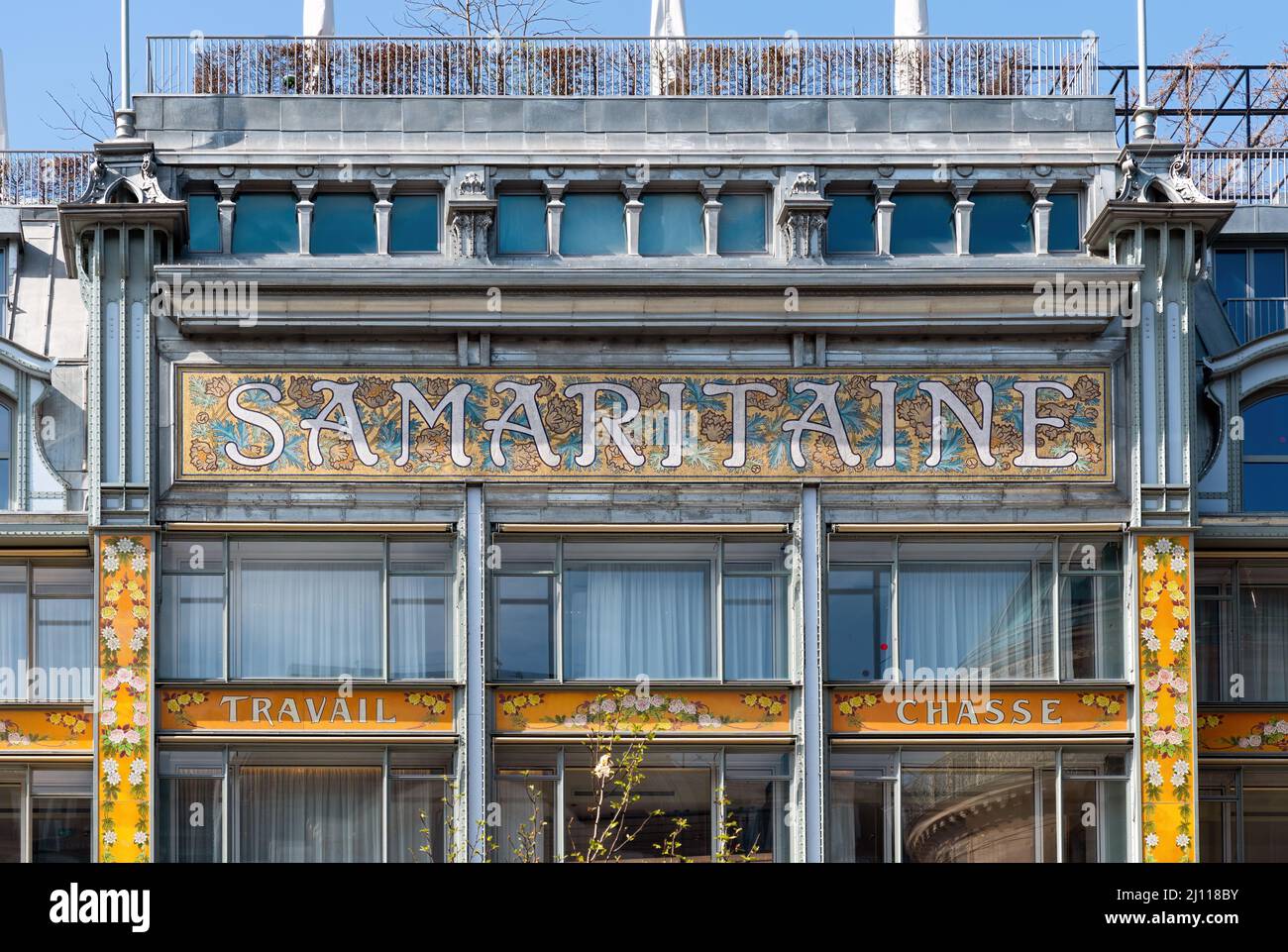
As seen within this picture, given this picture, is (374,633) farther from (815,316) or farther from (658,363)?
(815,316)

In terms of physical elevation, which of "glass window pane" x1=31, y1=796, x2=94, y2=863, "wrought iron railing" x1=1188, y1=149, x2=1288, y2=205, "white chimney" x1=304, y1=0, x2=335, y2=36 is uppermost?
"white chimney" x1=304, y1=0, x2=335, y2=36

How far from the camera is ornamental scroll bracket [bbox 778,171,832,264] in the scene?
28844 millimetres

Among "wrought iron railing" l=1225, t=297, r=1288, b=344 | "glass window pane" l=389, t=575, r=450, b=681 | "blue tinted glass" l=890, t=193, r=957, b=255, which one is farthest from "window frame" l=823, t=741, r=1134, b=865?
"wrought iron railing" l=1225, t=297, r=1288, b=344

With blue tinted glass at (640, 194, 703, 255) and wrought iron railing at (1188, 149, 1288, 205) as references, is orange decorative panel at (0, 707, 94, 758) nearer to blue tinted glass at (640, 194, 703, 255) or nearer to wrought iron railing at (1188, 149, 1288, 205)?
blue tinted glass at (640, 194, 703, 255)

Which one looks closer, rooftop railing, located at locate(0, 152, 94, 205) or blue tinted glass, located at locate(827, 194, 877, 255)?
blue tinted glass, located at locate(827, 194, 877, 255)

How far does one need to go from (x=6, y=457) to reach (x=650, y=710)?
397 inches

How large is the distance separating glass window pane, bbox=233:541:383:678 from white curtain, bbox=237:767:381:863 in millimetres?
1408

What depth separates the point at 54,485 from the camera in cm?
2870

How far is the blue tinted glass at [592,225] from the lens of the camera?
2925 cm

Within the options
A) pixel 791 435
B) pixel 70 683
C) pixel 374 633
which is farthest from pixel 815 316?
pixel 70 683

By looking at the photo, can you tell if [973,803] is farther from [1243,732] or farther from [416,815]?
[416,815]

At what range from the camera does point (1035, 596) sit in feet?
92.0

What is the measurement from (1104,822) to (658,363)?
8908 millimetres

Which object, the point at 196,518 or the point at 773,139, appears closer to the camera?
the point at 196,518
